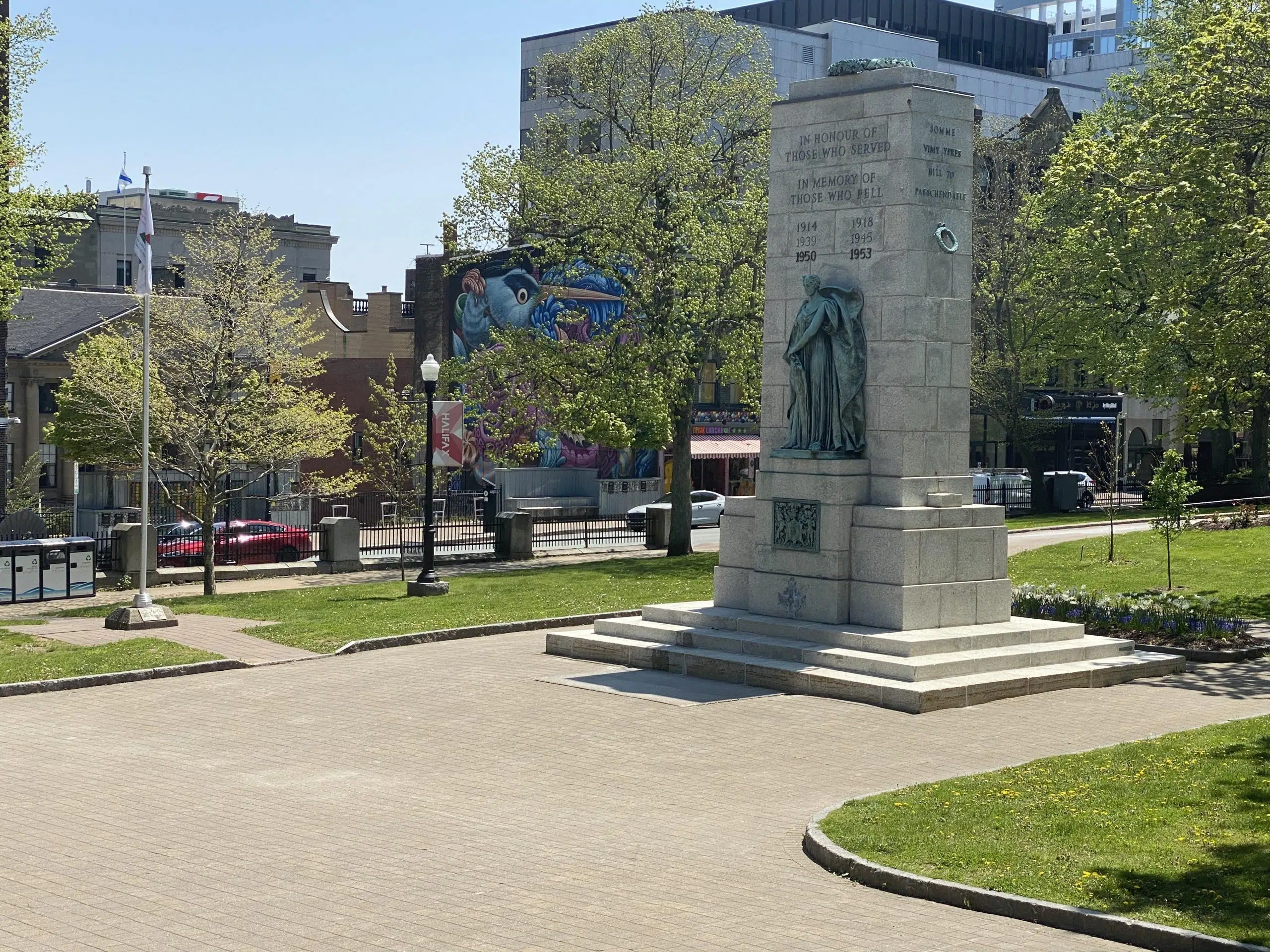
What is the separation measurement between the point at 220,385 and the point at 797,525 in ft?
48.3

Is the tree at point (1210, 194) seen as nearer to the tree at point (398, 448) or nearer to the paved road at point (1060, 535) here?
the paved road at point (1060, 535)

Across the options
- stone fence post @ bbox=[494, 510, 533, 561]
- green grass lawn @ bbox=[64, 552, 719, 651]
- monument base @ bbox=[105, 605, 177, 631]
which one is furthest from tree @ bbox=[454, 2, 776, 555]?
monument base @ bbox=[105, 605, 177, 631]

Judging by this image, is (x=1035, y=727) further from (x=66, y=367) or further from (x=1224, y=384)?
(x=66, y=367)

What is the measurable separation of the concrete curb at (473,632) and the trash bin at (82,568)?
1170cm

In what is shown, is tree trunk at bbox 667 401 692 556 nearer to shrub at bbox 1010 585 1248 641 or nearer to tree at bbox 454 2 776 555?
tree at bbox 454 2 776 555

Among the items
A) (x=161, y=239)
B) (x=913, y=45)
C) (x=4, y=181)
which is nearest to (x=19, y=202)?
(x=4, y=181)

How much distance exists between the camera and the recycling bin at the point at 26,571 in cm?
3030

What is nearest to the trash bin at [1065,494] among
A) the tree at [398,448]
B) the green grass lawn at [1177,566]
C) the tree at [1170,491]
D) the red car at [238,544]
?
the green grass lawn at [1177,566]

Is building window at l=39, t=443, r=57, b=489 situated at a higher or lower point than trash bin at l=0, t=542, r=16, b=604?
higher

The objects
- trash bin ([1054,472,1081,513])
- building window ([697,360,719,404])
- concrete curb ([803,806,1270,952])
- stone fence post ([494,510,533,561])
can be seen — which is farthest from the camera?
building window ([697,360,719,404])

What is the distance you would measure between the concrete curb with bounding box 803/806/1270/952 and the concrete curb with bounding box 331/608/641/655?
11817mm

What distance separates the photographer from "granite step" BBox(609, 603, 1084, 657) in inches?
717

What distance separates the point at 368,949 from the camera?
9.10 metres

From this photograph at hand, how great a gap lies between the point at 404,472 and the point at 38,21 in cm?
1539
